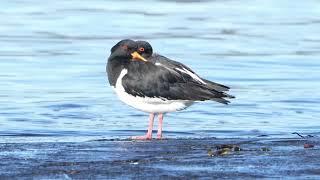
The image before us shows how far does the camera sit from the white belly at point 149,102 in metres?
11.0

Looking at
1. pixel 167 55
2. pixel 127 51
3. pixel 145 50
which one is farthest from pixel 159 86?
pixel 167 55

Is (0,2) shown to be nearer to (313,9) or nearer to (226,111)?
(313,9)

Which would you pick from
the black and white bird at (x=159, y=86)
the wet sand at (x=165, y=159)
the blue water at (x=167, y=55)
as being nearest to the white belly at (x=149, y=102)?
the black and white bird at (x=159, y=86)

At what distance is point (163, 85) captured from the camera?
36.0 feet

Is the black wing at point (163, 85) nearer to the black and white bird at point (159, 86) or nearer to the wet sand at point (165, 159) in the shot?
the black and white bird at point (159, 86)

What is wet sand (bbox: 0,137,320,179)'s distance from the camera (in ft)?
26.3

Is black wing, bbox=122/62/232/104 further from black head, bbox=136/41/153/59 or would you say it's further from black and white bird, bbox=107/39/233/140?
black head, bbox=136/41/153/59

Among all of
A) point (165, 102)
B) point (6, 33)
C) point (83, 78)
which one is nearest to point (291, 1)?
point (6, 33)

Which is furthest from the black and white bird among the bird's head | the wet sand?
the wet sand

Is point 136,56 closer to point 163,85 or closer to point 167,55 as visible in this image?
point 163,85

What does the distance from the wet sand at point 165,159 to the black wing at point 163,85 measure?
872mm

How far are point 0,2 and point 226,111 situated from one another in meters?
15.2

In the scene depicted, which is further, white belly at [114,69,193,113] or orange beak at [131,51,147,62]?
orange beak at [131,51,147,62]

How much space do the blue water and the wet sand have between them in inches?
77.2
